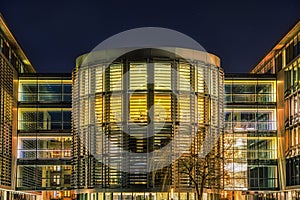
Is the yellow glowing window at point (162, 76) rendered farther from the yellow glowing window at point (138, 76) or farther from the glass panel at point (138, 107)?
the glass panel at point (138, 107)

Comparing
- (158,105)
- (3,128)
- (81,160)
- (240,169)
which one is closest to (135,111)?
(158,105)

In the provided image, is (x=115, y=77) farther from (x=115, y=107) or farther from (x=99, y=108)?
(x=99, y=108)

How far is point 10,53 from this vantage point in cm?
5794

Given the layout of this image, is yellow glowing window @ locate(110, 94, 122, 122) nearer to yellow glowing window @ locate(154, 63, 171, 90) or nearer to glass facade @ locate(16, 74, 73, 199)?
yellow glowing window @ locate(154, 63, 171, 90)

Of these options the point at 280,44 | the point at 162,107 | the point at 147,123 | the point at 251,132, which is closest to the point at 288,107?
the point at 251,132

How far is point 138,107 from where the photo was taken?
44.4 m

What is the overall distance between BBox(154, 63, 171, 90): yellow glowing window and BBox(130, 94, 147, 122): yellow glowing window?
1.23m

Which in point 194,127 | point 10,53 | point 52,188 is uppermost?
point 10,53

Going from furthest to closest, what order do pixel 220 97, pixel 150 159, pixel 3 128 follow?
pixel 3 128, pixel 220 97, pixel 150 159

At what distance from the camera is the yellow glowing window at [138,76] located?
44.4 meters

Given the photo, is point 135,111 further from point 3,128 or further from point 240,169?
point 240,169

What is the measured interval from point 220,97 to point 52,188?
19737 millimetres

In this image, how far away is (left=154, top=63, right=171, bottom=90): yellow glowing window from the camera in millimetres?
44562

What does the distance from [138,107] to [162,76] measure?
100 inches
